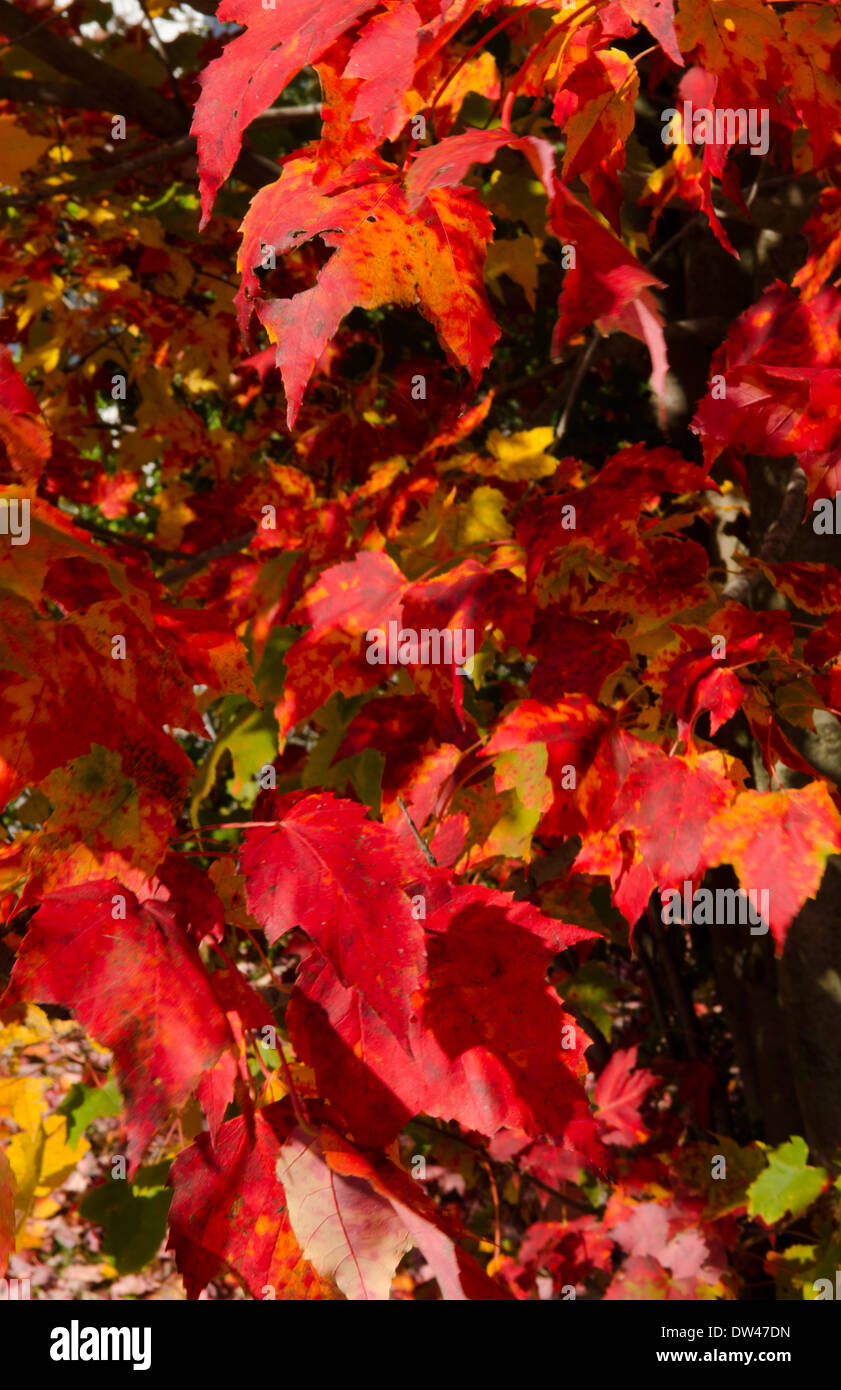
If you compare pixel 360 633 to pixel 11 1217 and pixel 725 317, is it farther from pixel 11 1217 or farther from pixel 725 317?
pixel 725 317

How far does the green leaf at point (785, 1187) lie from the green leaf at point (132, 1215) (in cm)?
94

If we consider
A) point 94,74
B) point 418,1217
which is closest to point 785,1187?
point 418,1217

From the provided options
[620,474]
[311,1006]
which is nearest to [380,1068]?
[311,1006]

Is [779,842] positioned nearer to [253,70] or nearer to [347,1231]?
[347,1231]

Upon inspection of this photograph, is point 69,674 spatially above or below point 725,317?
below

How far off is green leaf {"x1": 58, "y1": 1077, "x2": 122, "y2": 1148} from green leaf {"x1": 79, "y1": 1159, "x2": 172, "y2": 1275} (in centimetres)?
11

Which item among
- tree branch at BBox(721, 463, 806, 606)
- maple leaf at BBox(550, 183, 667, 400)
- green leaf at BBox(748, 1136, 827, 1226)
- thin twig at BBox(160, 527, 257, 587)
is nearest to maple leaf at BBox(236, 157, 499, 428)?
maple leaf at BBox(550, 183, 667, 400)

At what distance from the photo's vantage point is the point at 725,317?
2156 mm

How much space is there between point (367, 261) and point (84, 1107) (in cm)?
157

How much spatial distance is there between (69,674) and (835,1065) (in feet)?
4.93

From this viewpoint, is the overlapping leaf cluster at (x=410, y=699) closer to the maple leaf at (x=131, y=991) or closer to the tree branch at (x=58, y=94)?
the maple leaf at (x=131, y=991)

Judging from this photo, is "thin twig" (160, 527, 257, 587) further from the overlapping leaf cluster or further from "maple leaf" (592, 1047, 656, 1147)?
"maple leaf" (592, 1047, 656, 1147)

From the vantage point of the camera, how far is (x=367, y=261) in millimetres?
765

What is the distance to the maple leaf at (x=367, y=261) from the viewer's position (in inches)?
28.8
